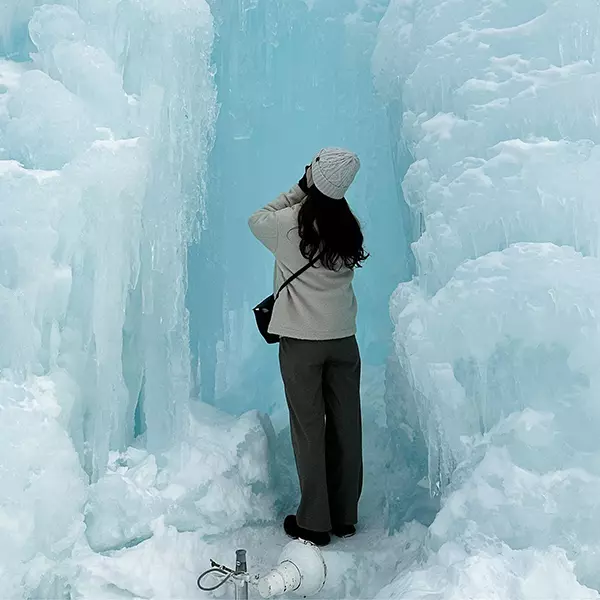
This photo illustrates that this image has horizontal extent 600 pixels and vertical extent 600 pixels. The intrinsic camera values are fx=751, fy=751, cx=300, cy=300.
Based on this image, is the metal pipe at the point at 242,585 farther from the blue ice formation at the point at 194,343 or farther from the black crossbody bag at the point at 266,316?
the black crossbody bag at the point at 266,316

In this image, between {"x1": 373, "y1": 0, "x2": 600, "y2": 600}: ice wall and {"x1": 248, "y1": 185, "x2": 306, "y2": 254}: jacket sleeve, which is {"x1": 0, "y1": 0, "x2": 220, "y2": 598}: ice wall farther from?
{"x1": 373, "y1": 0, "x2": 600, "y2": 600}: ice wall

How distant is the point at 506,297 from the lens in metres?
2.67

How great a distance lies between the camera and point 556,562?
7.50ft

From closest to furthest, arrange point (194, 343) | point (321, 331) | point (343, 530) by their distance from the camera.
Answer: point (321, 331), point (343, 530), point (194, 343)

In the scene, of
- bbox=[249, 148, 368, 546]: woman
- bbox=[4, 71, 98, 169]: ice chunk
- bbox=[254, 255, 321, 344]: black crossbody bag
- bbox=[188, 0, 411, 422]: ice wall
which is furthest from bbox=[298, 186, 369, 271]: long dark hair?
bbox=[188, 0, 411, 422]: ice wall

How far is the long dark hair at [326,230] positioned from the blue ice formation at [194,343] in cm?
45

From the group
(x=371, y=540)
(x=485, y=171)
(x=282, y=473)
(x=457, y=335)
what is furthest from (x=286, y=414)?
(x=485, y=171)

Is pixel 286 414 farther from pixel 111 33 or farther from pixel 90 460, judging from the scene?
pixel 111 33

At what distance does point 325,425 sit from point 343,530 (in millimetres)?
454

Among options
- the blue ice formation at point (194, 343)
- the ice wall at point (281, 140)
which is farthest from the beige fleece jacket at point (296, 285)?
the ice wall at point (281, 140)

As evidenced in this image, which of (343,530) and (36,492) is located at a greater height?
(36,492)

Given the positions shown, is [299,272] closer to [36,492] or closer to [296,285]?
[296,285]

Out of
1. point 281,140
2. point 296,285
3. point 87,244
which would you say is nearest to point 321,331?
point 296,285

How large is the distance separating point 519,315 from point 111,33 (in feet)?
6.69
